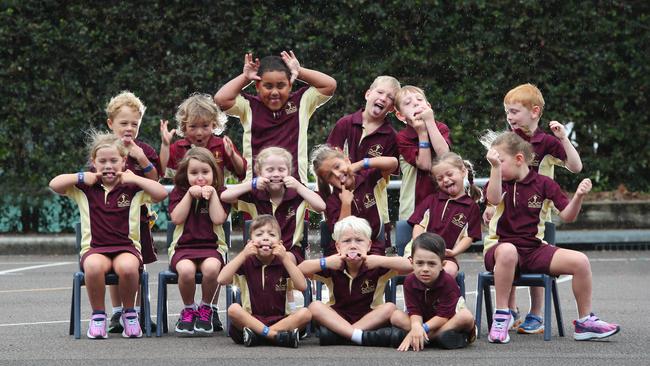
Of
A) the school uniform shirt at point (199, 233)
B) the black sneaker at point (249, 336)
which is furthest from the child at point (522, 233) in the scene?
the school uniform shirt at point (199, 233)

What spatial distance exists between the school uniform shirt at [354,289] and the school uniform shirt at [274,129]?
1198 millimetres

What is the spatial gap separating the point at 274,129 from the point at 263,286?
1.50 metres

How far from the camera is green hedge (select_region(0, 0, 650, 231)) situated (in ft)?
54.1

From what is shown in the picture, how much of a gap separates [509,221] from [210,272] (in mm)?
2042

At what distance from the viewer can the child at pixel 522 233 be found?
922 cm

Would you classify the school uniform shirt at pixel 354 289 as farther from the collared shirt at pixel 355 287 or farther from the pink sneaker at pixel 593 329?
A: the pink sneaker at pixel 593 329

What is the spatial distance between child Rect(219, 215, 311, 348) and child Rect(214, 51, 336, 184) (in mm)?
1109

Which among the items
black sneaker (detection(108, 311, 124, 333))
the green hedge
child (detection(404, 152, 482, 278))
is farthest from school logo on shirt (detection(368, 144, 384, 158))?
the green hedge

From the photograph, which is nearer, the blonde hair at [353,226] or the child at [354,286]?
the child at [354,286]

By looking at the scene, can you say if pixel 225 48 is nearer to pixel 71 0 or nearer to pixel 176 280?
pixel 71 0

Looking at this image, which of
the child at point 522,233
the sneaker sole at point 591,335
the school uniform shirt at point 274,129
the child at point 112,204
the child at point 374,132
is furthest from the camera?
the school uniform shirt at point 274,129

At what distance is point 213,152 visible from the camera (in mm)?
10203

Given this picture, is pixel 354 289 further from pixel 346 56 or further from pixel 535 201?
pixel 346 56

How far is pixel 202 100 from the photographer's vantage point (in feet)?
33.3
